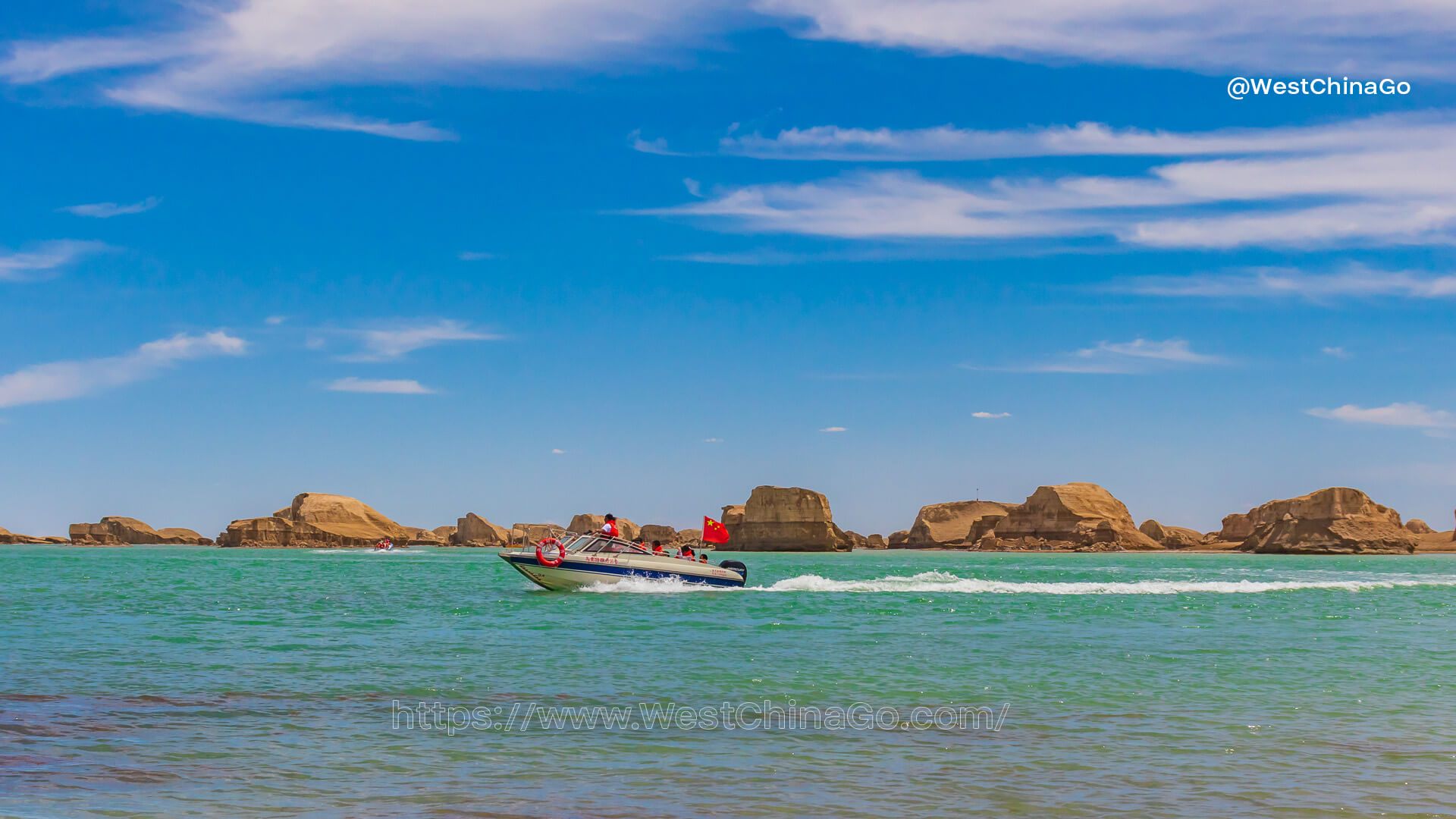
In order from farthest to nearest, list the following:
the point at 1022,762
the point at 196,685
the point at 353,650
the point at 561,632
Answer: the point at 561,632 → the point at 353,650 → the point at 196,685 → the point at 1022,762

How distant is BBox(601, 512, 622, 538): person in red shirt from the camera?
4662 cm

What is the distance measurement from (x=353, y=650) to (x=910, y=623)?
16669 mm

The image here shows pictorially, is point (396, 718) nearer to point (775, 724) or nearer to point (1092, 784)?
point (775, 724)

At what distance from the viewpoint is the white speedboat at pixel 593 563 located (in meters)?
46.3

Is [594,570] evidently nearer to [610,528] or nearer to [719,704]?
[610,528]

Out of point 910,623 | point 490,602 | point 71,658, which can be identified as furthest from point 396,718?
point 490,602

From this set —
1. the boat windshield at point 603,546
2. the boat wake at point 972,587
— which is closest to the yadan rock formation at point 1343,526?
the boat wake at point 972,587

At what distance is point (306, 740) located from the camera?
48.5 feet

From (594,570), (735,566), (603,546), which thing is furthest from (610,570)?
(735,566)

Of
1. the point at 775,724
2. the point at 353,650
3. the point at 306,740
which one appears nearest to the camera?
the point at 306,740
